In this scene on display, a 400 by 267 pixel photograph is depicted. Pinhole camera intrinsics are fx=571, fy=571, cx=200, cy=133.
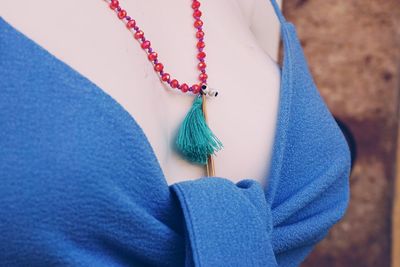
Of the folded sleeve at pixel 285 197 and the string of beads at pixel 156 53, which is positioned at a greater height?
the string of beads at pixel 156 53

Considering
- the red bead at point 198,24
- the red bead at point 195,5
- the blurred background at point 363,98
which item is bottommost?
the blurred background at point 363,98

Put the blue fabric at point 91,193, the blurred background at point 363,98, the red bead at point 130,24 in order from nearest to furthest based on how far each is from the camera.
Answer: the blue fabric at point 91,193 → the red bead at point 130,24 → the blurred background at point 363,98

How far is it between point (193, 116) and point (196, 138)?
0.08 ft

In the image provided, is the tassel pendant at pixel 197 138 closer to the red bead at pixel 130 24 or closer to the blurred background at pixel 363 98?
the red bead at pixel 130 24

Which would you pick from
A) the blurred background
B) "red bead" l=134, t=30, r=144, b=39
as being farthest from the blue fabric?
the blurred background

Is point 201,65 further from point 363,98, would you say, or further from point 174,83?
point 363,98

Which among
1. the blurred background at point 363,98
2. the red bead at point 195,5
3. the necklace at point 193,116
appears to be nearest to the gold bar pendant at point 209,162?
the necklace at point 193,116

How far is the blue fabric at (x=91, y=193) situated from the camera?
1.39 ft

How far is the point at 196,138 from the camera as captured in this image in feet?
1.72

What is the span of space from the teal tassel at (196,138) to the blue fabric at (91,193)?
5cm

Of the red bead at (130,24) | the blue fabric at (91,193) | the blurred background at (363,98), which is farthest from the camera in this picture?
the blurred background at (363,98)

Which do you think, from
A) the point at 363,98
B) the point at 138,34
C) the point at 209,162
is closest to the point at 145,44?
the point at 138,34

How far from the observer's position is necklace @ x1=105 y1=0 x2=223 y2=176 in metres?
0.53

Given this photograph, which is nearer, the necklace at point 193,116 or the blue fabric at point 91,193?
the blue fabric at point 91,193
